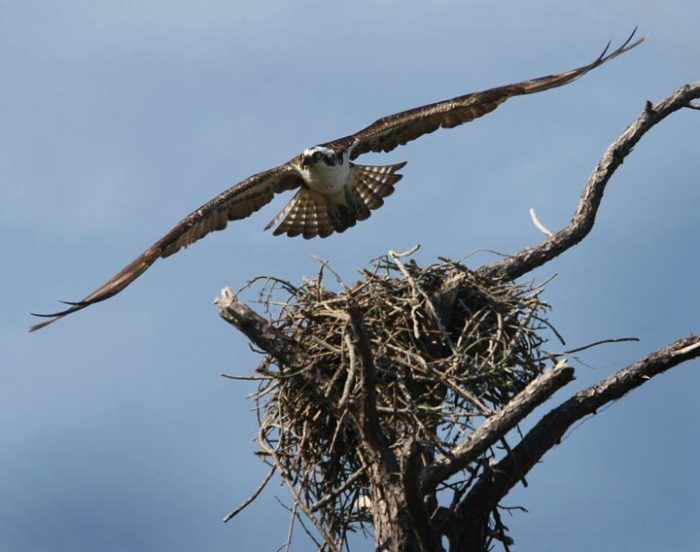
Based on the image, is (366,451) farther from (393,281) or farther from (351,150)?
(351,150)

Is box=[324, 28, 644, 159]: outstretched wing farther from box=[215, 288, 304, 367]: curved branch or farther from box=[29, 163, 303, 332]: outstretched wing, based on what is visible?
box=[215, 288, 304, 367]: curved branch

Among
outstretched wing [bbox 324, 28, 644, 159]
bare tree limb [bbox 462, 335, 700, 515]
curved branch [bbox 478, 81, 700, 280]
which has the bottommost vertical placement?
bare tree limb [bbox 462, 335, 700, 515]

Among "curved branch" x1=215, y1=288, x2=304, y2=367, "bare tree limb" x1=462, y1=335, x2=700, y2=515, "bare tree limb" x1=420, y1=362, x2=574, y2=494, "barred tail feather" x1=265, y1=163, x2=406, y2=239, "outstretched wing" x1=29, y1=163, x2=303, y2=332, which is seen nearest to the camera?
"bare tree limb" x1=420, y1=362, x2=574, y2=494

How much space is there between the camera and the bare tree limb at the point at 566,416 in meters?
7.92

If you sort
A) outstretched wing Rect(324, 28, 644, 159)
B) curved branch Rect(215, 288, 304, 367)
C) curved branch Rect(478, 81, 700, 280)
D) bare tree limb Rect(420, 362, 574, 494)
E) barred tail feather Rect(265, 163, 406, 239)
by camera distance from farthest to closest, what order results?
1. barred tail feather Rect(265, 163, 406, 239)
2. outstretched wing Rect(324, 28, 644, 159)
3. curved branch Rect(478, 81, 700, 280)
4. curved branch Rect(215, 288, 304, 367)
5. bare tree limb Rect(420, 362, 574, 494)

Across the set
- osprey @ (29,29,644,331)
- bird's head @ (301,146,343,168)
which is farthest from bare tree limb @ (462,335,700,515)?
bird's head @ (301,146,343,168)

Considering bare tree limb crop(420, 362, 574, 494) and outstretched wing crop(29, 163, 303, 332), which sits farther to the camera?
outstretched wing crop(29, 163, 303, 332)

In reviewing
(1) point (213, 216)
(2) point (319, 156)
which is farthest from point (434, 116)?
(1) point (213, 216)

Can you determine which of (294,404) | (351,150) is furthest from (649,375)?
(351,150)

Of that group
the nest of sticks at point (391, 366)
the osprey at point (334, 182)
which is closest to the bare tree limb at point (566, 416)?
the nest of sticks at point (391, 366)

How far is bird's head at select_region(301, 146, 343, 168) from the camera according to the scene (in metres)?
11.1

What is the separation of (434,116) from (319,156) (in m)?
1.15

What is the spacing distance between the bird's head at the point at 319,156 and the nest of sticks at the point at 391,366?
9.33ft

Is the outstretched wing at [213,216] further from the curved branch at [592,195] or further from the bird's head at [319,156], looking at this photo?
the curved branch at [592,195]
